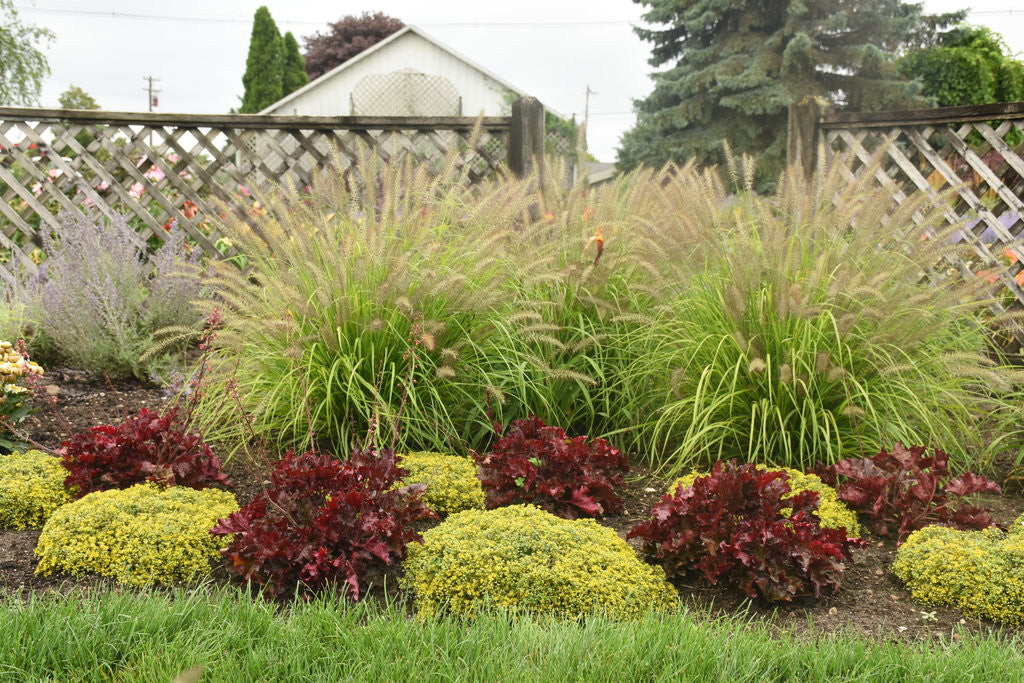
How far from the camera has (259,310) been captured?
4.30 meters

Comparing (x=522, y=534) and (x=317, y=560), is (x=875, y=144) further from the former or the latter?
(x=317, y=560)

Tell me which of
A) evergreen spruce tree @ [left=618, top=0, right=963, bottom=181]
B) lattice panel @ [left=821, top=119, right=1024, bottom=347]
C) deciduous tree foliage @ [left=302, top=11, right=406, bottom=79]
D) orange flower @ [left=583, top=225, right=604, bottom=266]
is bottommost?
orange flower @ [left=583, top=225, right=604, bottom=266]

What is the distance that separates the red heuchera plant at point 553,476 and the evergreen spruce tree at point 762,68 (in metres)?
15.5

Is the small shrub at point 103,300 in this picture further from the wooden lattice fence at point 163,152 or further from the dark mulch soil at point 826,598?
the dark mulch soil at point 826,598

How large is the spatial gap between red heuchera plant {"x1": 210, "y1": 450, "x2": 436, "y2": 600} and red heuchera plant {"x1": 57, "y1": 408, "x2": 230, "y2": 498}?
0.62 meters

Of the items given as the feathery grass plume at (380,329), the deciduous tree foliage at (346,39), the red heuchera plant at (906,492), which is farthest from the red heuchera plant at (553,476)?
the deciduous tree foliage at (346,39)

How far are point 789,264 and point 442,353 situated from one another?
1.47 metres

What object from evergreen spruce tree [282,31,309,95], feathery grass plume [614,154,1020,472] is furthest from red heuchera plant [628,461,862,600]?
evergreen spruce tree [282,31,309,95]

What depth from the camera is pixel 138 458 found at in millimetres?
3461

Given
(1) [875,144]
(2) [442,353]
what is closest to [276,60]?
(1) [875,144]

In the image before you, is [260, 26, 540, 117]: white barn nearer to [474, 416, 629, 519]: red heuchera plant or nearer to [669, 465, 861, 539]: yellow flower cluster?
[474, 416, 629, 519]: red heuchera plant

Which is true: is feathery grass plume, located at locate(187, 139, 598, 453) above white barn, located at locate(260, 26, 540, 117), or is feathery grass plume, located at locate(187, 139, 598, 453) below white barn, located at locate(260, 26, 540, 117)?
below

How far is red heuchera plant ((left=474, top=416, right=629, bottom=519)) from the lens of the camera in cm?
334

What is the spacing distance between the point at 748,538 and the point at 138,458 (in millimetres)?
2231
